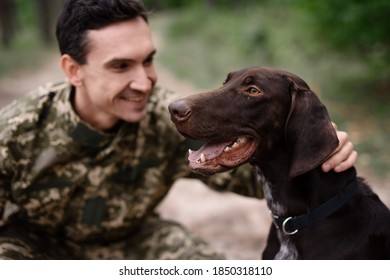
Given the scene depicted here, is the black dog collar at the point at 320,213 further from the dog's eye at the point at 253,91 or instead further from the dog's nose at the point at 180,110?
the dog's nose at the point at 180,110

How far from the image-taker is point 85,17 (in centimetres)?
361

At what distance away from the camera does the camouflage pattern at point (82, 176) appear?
3707 millimetres

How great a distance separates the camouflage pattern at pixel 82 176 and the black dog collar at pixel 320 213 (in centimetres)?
87

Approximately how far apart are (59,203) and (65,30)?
1231mm

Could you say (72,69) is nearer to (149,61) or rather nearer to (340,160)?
(149,61)

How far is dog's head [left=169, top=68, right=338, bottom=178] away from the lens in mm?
2732

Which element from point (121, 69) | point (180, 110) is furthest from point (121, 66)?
point (180, 110)

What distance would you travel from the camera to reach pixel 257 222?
18.5 ft

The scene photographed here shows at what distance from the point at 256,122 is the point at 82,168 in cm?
151

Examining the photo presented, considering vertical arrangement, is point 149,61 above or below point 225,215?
above

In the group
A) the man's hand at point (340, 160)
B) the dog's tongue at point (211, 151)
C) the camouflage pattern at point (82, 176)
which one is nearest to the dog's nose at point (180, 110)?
the dog's tongue at point (211, 151)

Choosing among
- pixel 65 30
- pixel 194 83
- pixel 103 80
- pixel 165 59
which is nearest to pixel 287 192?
pixel 103 80

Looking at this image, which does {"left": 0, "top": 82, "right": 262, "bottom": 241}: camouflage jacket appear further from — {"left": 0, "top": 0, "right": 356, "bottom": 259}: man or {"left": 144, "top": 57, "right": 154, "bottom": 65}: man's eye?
{"left": 144, "top": 57, "right": 154, "bottom": 65}: man's eye
